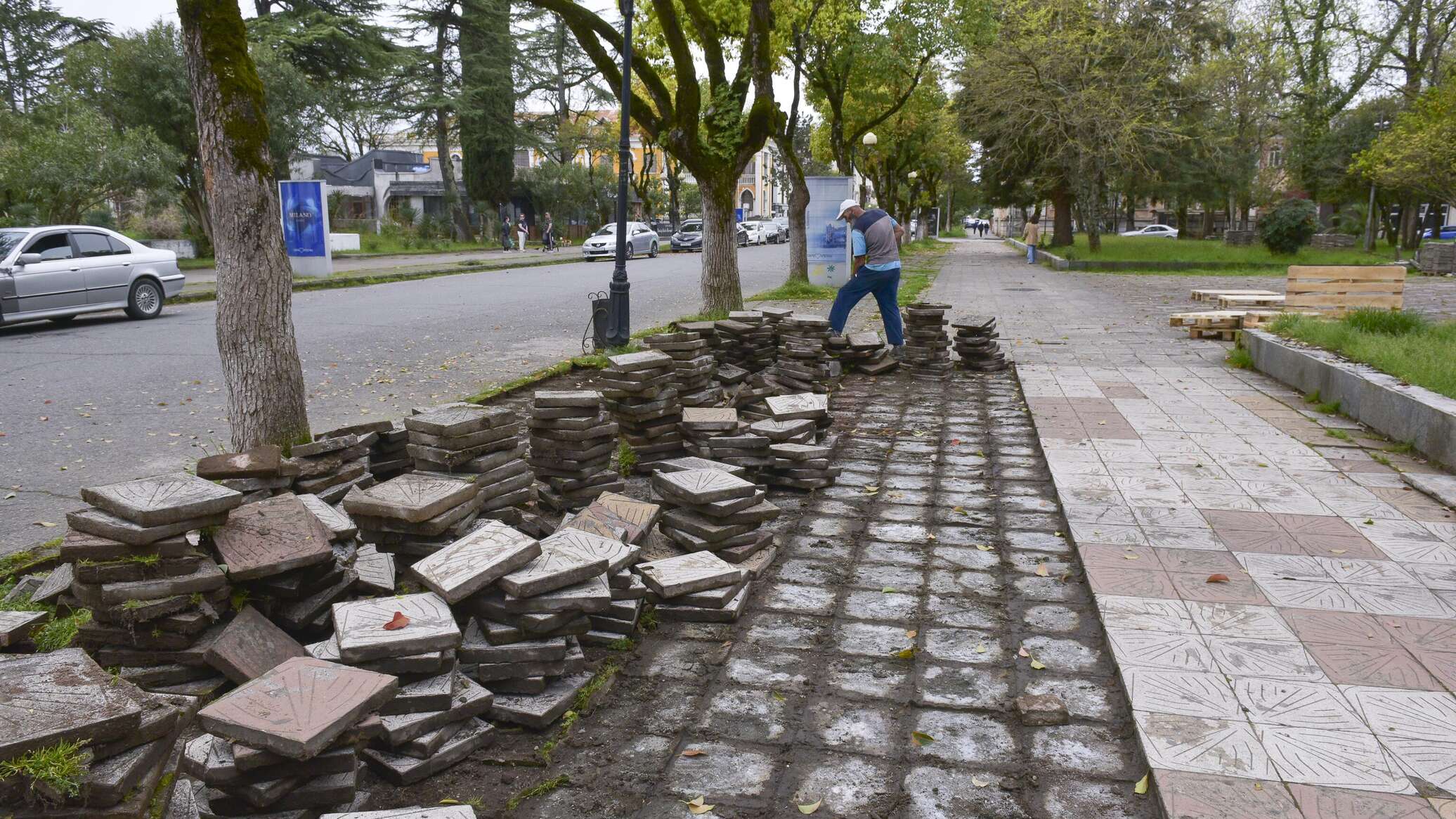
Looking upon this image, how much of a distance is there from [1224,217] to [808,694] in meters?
77.5

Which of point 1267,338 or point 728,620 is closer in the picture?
point 728,620

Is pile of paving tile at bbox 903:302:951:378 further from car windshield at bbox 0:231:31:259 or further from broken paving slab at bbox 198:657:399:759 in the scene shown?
car windshield at bbox 0:231:31:259

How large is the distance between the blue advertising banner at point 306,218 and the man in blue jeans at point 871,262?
1733cm

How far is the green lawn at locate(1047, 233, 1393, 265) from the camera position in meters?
31.5

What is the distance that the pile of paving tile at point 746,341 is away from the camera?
986 centimetres

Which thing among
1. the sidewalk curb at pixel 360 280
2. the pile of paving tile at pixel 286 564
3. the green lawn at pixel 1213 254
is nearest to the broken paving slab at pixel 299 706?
the pile of paving tile at pixel 286 564

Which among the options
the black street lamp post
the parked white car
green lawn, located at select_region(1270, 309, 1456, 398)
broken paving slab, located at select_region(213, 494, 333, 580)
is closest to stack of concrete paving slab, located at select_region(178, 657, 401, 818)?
broken paving slab, located at select_region(213, 494, 333, 580)

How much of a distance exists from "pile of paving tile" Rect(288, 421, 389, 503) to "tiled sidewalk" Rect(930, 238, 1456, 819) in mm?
3895

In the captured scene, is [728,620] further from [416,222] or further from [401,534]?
[416,222]

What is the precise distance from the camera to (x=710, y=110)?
47.3ft

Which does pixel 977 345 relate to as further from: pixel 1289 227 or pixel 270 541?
pixel 1289 227

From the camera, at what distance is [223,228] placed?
18.9 ft

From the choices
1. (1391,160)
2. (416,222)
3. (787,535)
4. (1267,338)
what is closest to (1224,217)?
(1391,160)

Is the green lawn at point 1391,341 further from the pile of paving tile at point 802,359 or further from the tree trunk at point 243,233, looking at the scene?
the tree trunk at point 243,233
